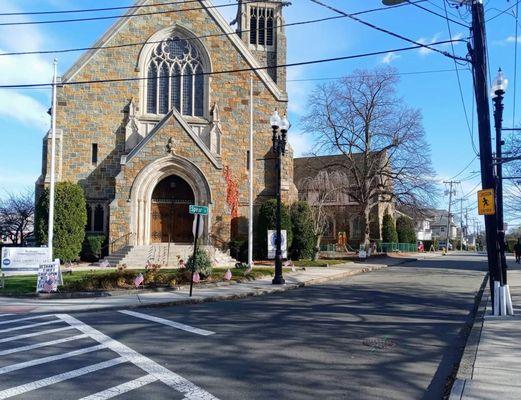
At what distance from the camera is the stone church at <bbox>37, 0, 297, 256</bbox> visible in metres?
27.8

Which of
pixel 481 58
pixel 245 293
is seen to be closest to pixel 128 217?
pixel 245 293

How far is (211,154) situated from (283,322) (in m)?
18.8

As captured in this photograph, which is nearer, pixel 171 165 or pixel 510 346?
pixel 510 346

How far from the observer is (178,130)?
2772 centimetres

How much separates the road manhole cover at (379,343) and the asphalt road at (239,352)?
3cm

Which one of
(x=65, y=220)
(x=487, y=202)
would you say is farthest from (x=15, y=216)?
(x=487, y=202)

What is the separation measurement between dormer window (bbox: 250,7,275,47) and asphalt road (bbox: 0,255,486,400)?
112 feet

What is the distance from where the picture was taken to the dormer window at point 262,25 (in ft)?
142

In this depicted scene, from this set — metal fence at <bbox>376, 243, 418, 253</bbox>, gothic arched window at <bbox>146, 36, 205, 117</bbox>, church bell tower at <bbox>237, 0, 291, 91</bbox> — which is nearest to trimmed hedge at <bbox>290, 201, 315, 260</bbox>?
gothic arched window at <bbox>146, 36, 205, 117</bbox>

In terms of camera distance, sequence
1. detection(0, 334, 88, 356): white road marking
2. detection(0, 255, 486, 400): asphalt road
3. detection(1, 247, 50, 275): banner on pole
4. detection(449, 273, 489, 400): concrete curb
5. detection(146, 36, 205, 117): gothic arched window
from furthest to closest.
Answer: detection(146, 36, 205, 117): gothic arched window
detection(1, 247, 50, 275): banner on pole
detection(0, 334, 88, 356): white road marking
detection(0, 255, 486, 400): asphalt road
detection(449, 273, 489, 400): concrete curb

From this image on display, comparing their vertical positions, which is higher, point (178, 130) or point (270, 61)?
point (270, 61)

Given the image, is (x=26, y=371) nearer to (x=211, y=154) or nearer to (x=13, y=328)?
(x=13, y=328)

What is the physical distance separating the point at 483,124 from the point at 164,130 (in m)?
18.9

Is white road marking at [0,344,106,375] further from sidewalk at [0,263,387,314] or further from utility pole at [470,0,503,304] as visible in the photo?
utility pole at [470,0,503,304]
